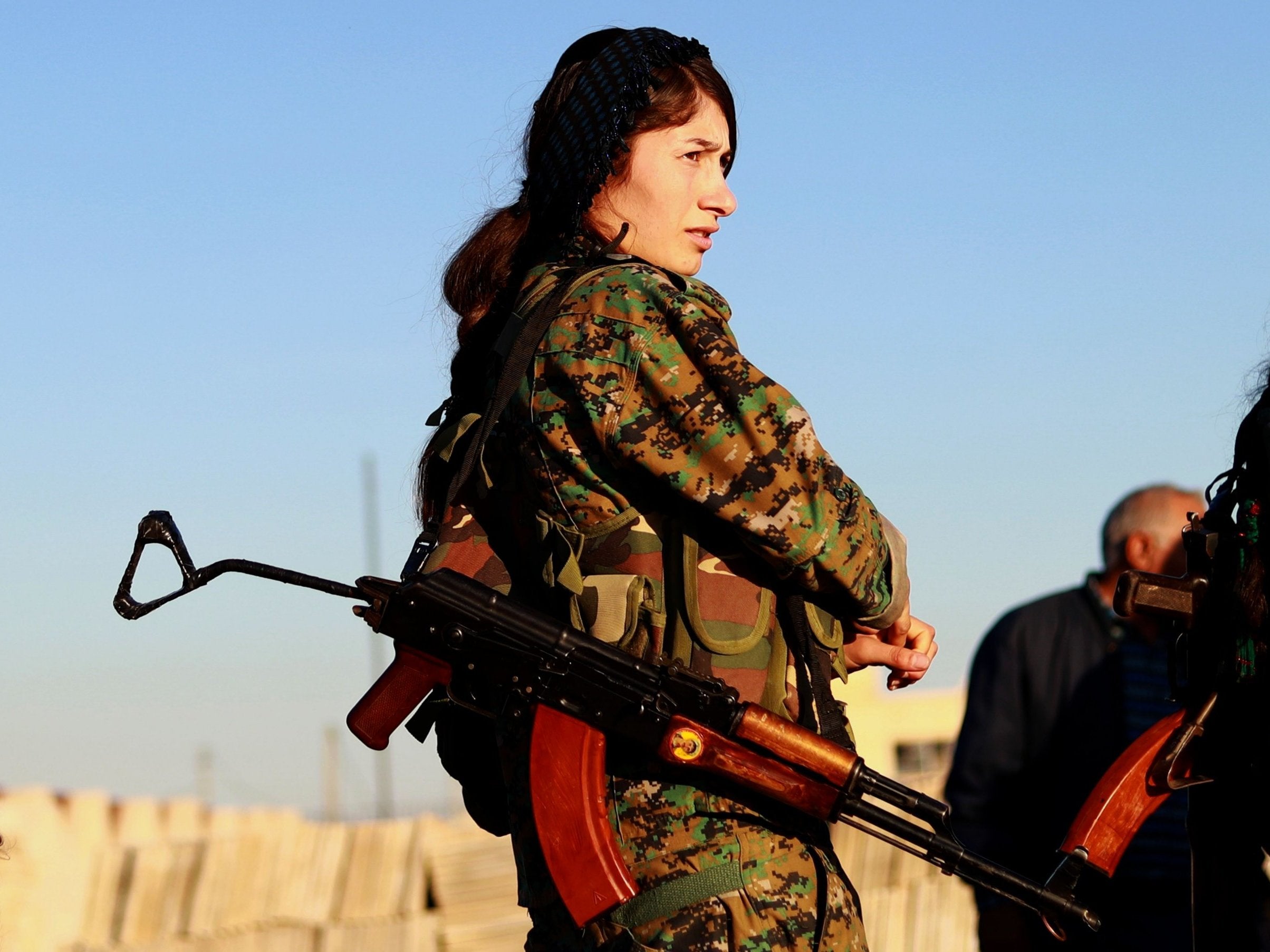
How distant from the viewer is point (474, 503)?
361cm

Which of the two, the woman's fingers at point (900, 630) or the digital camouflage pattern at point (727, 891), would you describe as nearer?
the digital camouflage pattern at point (727, 891)

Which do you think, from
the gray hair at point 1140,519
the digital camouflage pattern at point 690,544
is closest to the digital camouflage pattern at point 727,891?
the digital camouflage pattern at point 690,544

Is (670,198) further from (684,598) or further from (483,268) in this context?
(684,598)

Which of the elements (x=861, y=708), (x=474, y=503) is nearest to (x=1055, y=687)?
(x=474, y=503)

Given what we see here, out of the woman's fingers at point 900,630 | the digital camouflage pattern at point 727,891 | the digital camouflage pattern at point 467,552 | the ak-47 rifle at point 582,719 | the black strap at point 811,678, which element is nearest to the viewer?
the digital camouflage pattern at point 727,891

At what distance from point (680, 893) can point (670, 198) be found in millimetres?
1420

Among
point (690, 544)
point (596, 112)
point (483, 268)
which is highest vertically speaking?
point (596, 112)

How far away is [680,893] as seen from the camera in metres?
3.13

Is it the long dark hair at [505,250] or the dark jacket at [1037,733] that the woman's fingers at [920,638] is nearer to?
the long dark hair at [505,250]

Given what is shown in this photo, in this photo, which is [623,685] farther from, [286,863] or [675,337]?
[286,863]

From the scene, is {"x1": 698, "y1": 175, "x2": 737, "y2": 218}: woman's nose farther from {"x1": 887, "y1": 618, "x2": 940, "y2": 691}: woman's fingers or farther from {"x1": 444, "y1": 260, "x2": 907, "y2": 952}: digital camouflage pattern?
{"x1": 887, "y1": 618, "x2": 940, "y2": 691}: woman's fingers

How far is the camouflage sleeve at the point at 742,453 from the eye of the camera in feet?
10.4

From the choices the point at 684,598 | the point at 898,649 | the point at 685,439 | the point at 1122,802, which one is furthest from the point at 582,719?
the point at 1122,802

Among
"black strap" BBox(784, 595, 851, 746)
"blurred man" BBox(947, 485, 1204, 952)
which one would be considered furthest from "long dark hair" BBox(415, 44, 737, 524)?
"blurred man" BBox(947, 485, 1204, 952)
